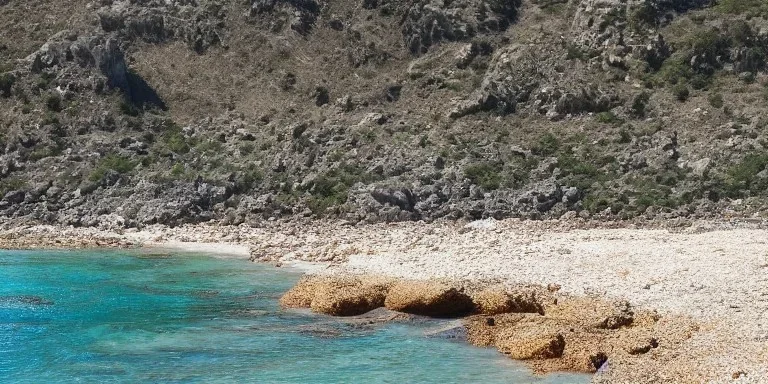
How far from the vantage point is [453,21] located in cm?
6519

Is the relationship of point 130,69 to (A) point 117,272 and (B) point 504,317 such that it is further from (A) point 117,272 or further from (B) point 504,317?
(B) point 504,317

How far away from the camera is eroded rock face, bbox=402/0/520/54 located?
64.9 m

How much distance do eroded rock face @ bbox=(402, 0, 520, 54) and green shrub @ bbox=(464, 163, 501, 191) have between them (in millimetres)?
18870

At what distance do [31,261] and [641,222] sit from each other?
2792cm

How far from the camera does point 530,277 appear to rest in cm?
2472

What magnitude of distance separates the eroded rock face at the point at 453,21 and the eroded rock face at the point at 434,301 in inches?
1764

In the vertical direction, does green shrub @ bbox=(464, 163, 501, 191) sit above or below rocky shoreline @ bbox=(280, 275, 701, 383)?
above

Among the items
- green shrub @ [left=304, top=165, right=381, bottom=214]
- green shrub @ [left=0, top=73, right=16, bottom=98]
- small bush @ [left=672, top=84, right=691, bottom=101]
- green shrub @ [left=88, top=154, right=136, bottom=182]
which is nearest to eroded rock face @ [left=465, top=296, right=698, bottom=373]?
green shrub @ [left=304, top=165, right=381, bottom=214]

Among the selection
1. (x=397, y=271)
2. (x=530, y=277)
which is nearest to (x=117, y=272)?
(x=397, y=271)

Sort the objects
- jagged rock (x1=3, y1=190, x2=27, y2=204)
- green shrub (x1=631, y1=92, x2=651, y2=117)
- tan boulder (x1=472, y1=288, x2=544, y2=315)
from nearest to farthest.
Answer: tan boulder (x1=472, y1=288, x2=544, y2=315) → jagged rock (x1=3, y1=190, x2=27, y2=204) → green shrub (x1=631, y1=92, x2=651, y2=117)

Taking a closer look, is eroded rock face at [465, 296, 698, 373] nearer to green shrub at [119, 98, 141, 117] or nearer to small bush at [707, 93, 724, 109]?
small bush at [707, 93, 724, 109]

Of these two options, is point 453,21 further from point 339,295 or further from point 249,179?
point 339,295

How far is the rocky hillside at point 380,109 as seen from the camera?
4650cm

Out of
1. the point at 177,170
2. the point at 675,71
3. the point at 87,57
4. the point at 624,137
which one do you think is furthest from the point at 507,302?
the point at 87,57
